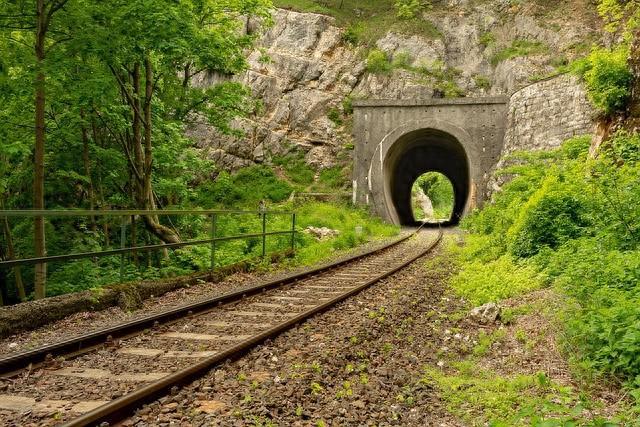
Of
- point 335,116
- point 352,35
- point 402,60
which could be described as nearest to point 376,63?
point 402,60

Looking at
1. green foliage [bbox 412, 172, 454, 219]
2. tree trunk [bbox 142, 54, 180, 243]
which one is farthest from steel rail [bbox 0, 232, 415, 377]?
green foliage [bbox 412, 172, 454, 219]

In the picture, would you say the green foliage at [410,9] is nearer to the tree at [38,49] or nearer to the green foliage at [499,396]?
the tree at [38,49]

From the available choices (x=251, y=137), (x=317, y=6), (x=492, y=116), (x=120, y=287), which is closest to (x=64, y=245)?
(x=120, y=287)

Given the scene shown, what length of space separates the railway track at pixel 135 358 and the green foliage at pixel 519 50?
24550 millimetres

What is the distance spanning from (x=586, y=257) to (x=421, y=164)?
26.9 m

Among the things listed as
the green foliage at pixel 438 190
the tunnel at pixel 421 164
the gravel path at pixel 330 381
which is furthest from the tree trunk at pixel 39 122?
the green foliage at pixel 438 190

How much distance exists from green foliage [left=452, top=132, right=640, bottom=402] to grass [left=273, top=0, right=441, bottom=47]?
71.7ft

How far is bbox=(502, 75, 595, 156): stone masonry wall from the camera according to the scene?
17819 millimetres

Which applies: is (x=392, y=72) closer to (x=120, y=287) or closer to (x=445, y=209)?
(x=120, y=287)

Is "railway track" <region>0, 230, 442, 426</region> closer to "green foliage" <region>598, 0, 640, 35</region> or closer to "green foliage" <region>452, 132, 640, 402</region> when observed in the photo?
"green foliage" <region>452, 132, 640, 402</region>

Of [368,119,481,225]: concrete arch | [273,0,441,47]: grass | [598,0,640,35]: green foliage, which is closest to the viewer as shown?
[598,0,640,35]: green foliage

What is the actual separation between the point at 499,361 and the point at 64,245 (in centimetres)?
953

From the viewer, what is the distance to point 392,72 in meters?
28.2

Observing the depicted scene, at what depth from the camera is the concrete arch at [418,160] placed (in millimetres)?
23312
